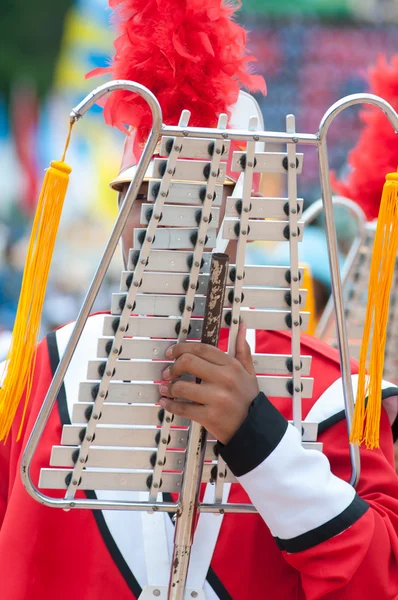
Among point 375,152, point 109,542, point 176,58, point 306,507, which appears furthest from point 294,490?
point 375,152

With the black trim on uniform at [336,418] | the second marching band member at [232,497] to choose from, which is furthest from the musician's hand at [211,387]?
the black trim on uniform at [336,418]

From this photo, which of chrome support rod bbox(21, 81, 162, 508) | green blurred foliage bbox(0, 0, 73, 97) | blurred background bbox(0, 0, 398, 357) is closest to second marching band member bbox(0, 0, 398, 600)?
chrome support rod bbox(21, 81, 162, 508)

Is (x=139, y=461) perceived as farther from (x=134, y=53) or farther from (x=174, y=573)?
(x=134, y=53)

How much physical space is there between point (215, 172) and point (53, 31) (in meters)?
8.08

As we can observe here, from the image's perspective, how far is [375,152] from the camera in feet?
10.3

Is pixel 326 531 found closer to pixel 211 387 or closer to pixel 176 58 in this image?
pixel 211 387

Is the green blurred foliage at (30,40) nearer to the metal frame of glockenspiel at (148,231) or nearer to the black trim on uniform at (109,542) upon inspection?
the black trim on uniform at (109,542)

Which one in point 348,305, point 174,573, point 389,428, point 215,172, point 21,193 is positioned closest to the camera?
point 215,172

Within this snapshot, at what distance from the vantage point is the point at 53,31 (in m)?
8.80

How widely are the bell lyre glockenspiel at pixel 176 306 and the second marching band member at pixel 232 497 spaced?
5 cm

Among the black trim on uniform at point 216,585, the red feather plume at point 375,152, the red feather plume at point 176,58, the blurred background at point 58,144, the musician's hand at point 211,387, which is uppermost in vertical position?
the blurred background at point 58,144

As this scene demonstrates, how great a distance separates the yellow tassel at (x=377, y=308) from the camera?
1376 mm

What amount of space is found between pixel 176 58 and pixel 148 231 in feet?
1.35

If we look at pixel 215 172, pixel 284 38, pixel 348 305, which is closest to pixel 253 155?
pixel 215 172
